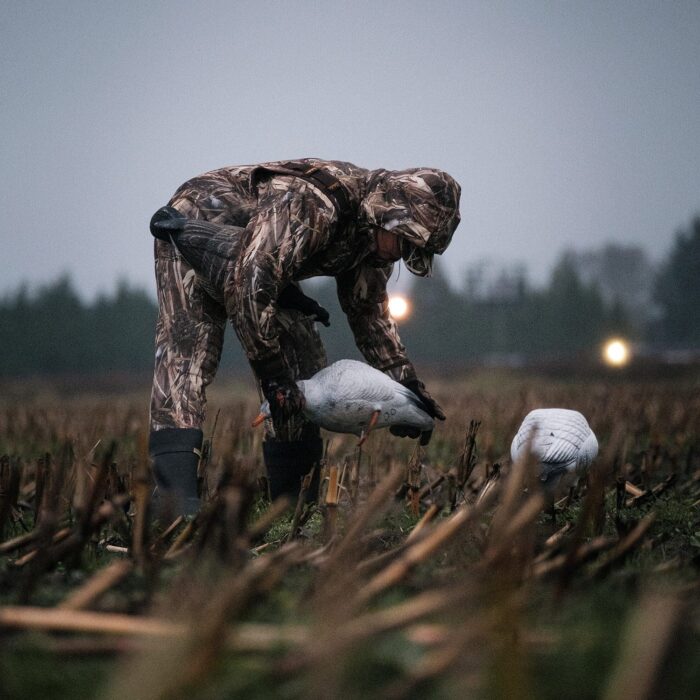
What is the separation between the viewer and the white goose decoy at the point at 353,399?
3580 mm

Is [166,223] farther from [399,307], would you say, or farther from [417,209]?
[399,307]

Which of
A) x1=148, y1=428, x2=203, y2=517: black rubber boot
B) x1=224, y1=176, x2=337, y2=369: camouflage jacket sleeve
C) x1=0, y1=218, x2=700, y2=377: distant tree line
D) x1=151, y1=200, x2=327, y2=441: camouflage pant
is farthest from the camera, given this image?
x1=0, y1=218, x2=700, y2=377: distant tree line

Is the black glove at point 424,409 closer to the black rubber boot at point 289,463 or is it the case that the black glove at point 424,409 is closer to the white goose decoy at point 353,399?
the white goose decoy at point 353,399

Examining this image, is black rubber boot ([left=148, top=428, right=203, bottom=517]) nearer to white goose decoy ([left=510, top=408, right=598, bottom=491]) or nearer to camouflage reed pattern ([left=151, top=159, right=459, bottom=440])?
camouflage reed pattern ([left=151, top=159, right=459, bottom=440])

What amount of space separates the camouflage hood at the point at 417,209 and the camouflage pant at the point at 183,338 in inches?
28.8

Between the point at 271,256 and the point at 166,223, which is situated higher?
the point at 166,223

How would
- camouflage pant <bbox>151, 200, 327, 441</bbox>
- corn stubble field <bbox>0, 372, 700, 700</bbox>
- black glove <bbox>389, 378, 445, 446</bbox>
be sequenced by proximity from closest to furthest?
corn stubble field <bbox>0, 372, 700, 700</bbox> < camouflage pant <bbox>151, 200, 327, 441</bbox> < black glove <bbox>389, 378, 445, 446</bbox>

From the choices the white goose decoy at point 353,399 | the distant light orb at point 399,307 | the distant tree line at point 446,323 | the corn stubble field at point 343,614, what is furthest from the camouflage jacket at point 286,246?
the distant tree line at point 446,323

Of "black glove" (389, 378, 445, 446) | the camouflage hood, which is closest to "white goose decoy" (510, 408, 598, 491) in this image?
"black glove" (389, 378, 445, 446)

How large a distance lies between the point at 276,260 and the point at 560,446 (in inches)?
61.2

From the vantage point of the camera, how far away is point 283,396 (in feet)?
11.7

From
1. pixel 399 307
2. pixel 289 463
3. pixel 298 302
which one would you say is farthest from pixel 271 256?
pixel 399 307

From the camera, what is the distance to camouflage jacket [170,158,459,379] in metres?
3.52

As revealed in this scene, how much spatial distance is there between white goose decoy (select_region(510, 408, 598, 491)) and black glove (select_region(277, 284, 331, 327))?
1.11 metres
